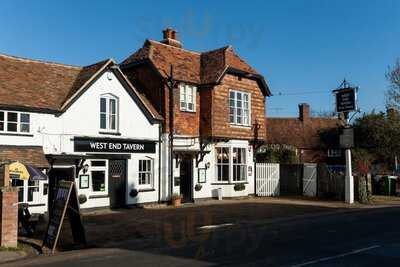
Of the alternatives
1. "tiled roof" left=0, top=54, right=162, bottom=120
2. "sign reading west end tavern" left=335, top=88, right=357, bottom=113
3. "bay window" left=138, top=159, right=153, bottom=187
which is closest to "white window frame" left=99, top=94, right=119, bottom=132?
"tiled roof" left=0, top=54, right=162, bottom=120

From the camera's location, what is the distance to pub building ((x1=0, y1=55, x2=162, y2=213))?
66.6 feet

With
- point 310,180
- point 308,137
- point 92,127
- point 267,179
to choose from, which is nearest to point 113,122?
point 92,127

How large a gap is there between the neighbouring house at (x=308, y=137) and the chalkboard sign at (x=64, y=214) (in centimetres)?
4112

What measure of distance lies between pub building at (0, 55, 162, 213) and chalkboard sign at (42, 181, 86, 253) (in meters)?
5.84

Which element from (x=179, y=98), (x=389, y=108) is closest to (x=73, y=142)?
(x=179, y=98)

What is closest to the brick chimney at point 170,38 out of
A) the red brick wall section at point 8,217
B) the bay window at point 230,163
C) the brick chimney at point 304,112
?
the bay window at point 230,163

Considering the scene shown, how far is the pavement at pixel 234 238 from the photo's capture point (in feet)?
36.2

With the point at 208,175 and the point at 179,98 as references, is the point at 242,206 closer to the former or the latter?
the point at 208,175

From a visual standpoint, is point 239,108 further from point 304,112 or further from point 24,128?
point 304,112

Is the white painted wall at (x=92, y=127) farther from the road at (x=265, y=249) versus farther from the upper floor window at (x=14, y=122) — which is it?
the road at (x=265, y=249)

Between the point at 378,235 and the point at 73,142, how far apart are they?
1289 cm

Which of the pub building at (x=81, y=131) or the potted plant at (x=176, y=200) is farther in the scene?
the potted plant at (x=176, y=200)

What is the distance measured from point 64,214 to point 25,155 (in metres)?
7.10

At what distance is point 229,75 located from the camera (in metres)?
28.6
